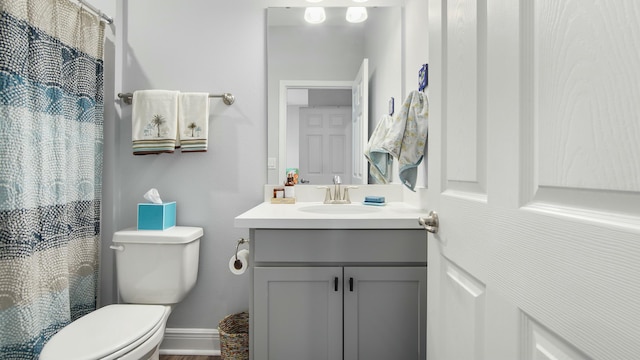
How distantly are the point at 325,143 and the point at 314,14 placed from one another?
751 mm

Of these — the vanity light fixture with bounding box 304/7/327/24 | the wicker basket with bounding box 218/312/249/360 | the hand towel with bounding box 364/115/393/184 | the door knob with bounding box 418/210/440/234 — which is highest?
the vanity light fixture with bounding box 304/7/327/24

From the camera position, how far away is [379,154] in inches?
69.1

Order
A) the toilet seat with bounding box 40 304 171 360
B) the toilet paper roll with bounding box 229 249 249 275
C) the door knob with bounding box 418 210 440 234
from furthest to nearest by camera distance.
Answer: the toilet paper roll with bounding box 229 249 249 275 < the toilet seat with bounding box 40 304 171 360 < the door knob with bounding box 418 210 440 234

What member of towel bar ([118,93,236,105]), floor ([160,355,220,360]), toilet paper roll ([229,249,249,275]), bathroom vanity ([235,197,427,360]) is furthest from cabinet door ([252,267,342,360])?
towel bar ([118,93,236,105])

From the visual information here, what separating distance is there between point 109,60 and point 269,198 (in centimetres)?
121


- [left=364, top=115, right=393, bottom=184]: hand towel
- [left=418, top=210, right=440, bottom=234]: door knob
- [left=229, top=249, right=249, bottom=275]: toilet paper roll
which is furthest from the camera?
[left=364, top=115, right=393, bottom=184]: hand towel

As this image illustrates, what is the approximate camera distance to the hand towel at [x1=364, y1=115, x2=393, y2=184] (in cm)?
163

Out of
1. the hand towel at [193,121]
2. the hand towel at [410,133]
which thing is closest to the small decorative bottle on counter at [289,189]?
the hand towel at [193,121]

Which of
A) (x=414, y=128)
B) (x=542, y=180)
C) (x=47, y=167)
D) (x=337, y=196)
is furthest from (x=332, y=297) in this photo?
(x=47, y=167)

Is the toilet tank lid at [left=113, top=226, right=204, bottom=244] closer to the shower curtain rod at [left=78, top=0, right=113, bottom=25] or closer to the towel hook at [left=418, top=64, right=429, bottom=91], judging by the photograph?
the shower curtain rod at [left=78, top=0, right=113, bottom=25]

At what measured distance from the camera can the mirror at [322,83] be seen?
187 centimetres

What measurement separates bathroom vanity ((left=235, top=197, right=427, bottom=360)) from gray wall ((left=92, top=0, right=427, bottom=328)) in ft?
2.17

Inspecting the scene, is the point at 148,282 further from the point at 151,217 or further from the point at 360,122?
the point at 360,122

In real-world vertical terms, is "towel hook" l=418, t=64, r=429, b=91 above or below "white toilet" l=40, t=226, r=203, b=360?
above
